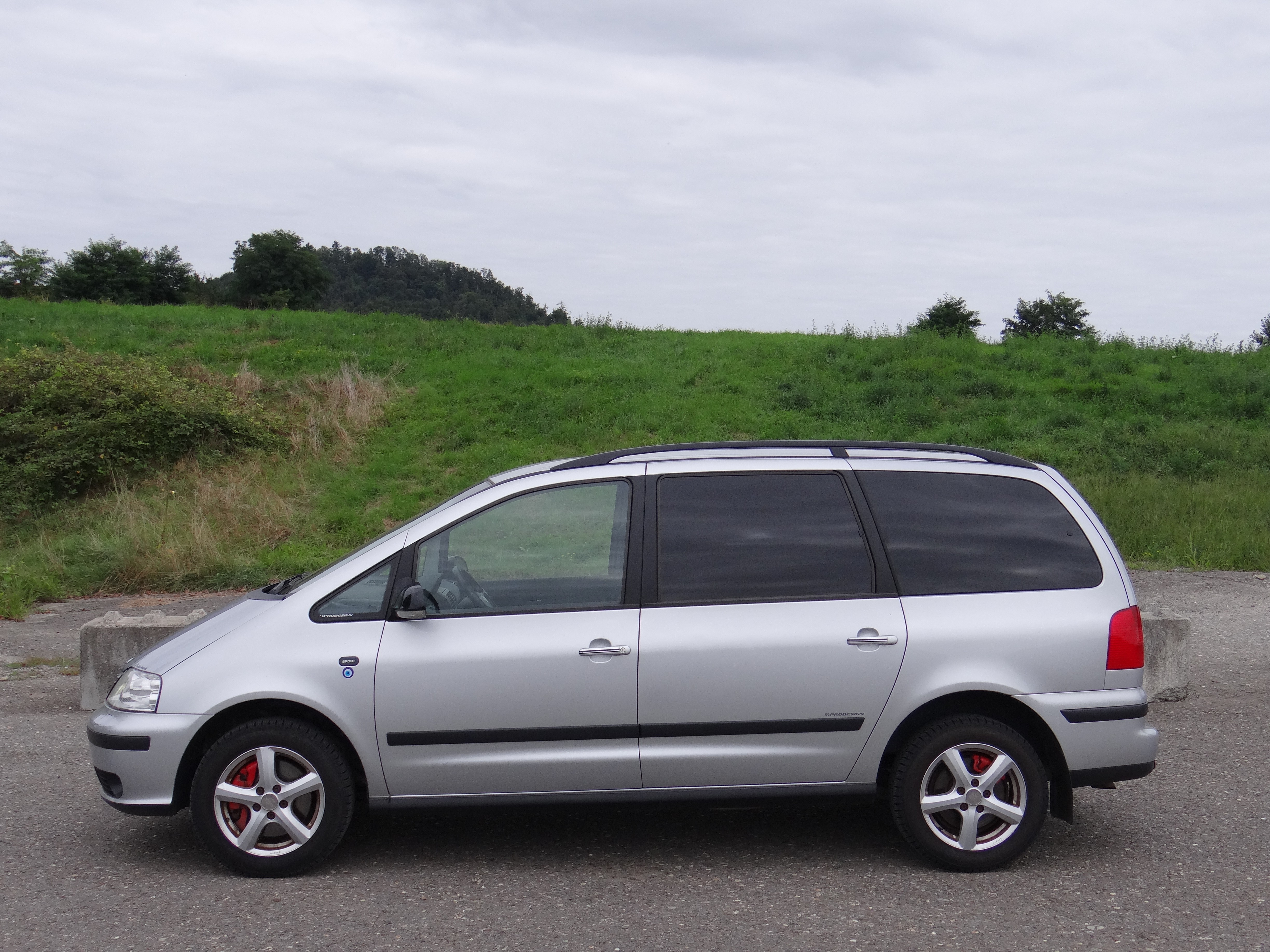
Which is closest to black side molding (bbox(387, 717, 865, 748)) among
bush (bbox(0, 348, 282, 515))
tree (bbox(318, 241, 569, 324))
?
bush (bbox(0, 348, 282, 515))

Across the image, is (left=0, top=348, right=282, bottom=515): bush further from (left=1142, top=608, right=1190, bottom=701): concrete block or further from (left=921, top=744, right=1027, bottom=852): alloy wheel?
(left=921, top=744, right=1027, bottom=852): alloy wheel

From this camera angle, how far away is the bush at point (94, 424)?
57.6 feet

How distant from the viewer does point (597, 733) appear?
430 cm

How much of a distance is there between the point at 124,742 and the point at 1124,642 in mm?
4184

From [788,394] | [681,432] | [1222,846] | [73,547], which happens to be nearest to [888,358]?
[788,394]

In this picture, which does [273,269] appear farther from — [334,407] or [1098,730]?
[1098,730]

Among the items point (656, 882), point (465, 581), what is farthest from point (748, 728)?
point (465, 581)

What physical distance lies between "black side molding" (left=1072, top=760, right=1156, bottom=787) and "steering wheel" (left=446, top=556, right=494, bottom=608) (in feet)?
8.53


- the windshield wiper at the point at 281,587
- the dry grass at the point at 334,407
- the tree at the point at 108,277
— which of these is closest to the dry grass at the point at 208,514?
the dry grass at the point at 334,407

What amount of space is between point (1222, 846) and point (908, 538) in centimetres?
197

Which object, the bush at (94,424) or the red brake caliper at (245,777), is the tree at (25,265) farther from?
the red brake caliper at (245,777)

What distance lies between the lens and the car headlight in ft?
14.4

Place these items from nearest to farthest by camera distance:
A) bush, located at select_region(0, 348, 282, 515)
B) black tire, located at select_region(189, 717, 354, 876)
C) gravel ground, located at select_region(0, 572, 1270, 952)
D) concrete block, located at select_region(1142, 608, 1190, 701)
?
gravel ground, located at select_region(0, 572, 1270, 952) → black tire, located at select_region(189, 717, 354, 876) → concrete block, located at select_region(1142, 608, 1190, 701) → bush, located at select_region(0, 348, 282, 515)

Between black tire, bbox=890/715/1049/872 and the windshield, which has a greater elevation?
the windshield
